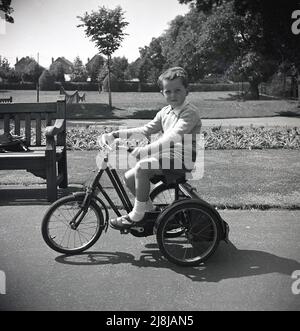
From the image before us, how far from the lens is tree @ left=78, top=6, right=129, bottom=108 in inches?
545

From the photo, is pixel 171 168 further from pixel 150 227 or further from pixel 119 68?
pixel 119 68

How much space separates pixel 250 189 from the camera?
5859mm

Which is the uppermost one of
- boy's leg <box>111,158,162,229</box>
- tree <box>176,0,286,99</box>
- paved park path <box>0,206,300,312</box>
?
tree <box>176,0,286,99</box>

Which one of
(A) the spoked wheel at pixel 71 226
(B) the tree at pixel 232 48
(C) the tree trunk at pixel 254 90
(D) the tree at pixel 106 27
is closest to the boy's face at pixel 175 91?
(A) the spoked wheel at pixel 71 226

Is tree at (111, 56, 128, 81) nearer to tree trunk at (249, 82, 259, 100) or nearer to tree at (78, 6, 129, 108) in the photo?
tree trunk at (249, 82, 259, 100)

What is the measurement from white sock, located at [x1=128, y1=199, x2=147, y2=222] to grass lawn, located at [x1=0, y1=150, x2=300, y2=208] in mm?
1643

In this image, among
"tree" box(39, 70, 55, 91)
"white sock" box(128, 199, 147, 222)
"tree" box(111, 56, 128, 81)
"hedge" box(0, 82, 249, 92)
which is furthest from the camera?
"tree" box(111, 56, 128, 81)

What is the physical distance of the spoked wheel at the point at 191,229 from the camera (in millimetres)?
3547

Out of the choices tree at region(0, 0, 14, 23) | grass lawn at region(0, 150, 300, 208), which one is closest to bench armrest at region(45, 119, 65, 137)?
grass lawn at region(0, 150, 300, 208)

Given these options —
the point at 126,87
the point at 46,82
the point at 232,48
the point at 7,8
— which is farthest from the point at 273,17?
the point at 126,87

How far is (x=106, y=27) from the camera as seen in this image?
14.7 metres

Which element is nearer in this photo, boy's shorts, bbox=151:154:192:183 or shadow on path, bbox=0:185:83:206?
boy's shorts, bbox=151:154:192:183

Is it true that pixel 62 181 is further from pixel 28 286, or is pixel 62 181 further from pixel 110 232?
pixel 28 286
